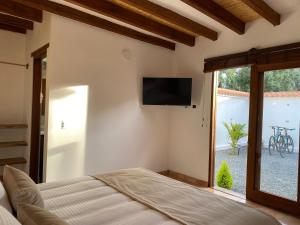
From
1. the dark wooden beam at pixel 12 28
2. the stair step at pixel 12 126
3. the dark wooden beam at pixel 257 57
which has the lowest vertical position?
the stair step at pixel 12 126

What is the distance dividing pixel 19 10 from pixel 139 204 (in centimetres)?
300

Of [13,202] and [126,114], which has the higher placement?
[126,114]

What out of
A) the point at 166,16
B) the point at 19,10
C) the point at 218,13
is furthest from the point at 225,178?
the point at 19,10

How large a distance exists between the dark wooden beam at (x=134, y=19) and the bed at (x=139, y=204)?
2.00m

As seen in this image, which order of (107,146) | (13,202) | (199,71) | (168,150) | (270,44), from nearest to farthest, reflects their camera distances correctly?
(13,202), (270,44), (107,146), (199,71), (168,150)

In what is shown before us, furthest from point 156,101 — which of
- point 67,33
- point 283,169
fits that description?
point 283,169

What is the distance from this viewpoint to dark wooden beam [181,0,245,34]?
283 cm

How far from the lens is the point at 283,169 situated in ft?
10.8

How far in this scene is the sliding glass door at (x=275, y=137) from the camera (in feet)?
10.3

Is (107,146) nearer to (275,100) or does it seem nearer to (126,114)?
(126,114)

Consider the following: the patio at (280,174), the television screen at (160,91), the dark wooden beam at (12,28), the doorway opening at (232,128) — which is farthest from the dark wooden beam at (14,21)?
the patio at (280,174)

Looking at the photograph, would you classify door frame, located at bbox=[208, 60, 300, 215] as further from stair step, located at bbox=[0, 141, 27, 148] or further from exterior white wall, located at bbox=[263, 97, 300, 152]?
stair step, located at bbox=[0, 141, 27, 148]

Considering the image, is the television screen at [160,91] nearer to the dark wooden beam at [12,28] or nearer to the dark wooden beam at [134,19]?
the dark wooden beam at [134,19]

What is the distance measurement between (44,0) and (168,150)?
10.1 feet
